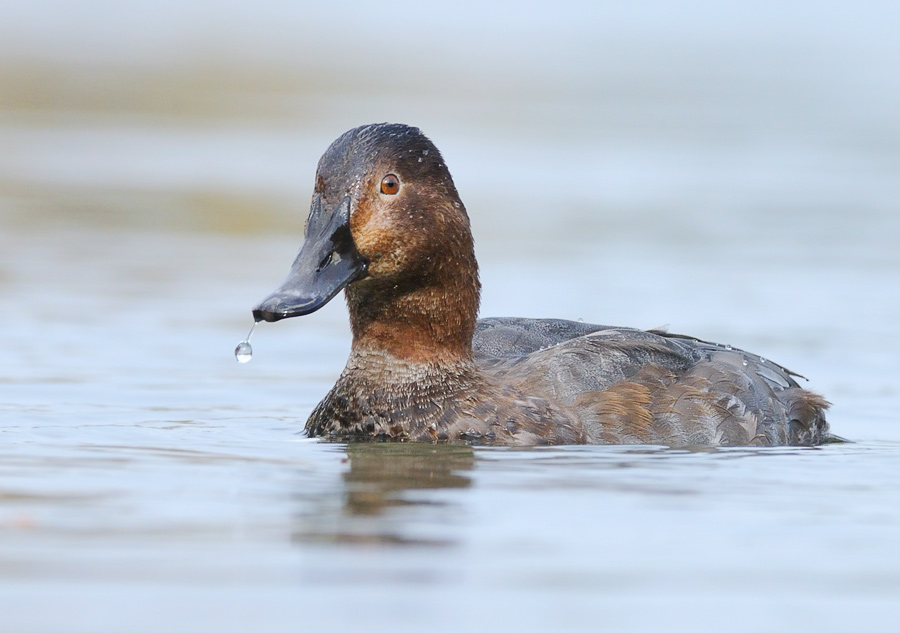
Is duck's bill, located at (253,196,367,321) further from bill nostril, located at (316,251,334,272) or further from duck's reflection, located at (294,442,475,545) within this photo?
duck's reflection, located at (294,442,475,545)

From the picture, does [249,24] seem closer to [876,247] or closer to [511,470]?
[876,247]

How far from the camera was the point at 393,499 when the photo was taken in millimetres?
6824

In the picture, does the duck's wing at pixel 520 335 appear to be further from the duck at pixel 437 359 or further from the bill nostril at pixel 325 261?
the bill nostril at pixel 325 261

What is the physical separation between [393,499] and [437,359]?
69.2 inches

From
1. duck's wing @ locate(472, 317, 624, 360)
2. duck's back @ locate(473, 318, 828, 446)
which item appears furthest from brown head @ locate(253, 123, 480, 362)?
duck's wing @ locate(472, 317, 624, 360)

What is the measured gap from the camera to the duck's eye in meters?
8.20

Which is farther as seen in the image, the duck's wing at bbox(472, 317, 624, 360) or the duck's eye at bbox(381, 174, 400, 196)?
the duck's wing at bbox(472, 317, 624, 360)

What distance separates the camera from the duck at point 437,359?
321 inches

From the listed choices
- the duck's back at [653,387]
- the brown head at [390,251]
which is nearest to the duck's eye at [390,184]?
the brown head at [390,251]

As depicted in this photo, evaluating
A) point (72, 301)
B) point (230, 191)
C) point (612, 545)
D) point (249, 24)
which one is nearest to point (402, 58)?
point (249, 24)

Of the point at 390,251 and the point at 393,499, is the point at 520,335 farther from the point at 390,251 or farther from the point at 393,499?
the point at 393,499

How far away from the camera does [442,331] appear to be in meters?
8.54

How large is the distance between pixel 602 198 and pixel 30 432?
446 inches

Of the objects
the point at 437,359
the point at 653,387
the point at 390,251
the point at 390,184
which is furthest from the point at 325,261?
the point at 653,387
